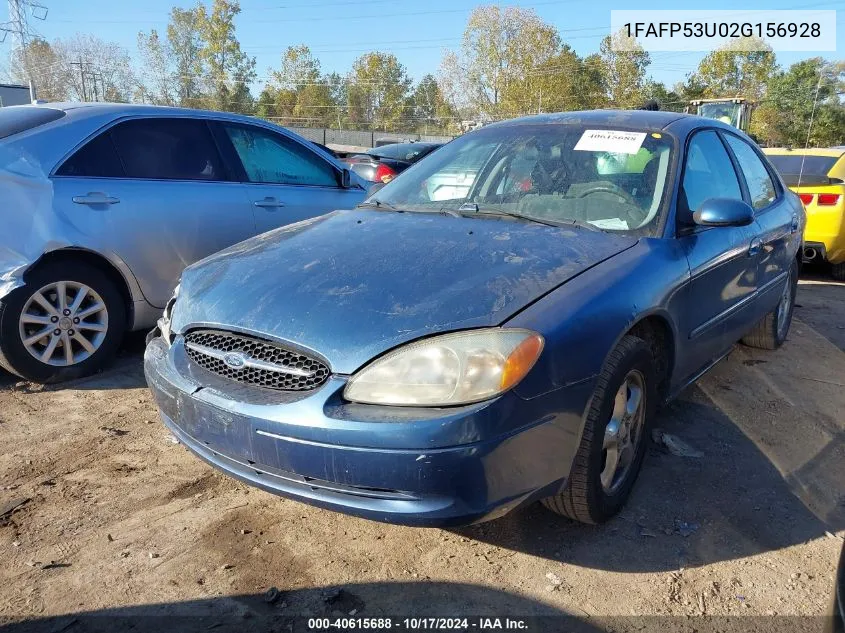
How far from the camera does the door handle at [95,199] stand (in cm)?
396

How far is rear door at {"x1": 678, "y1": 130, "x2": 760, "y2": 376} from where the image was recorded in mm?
3088

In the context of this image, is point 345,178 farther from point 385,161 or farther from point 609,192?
point 385,161

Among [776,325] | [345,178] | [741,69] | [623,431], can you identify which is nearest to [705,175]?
[623,431]

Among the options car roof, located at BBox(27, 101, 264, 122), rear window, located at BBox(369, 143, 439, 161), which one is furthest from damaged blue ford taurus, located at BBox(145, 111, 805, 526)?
rear window, located at BBox(369, 143, 439, 161)

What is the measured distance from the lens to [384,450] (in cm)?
201

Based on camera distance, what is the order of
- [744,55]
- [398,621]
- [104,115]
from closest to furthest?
[398,621], [104,115], [744,55]

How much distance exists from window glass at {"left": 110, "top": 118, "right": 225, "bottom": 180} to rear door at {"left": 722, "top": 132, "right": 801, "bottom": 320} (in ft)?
11.0

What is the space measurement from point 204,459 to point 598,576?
4.80ft

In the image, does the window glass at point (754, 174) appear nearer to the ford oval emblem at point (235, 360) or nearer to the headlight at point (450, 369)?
the headlight at point (450, 369)

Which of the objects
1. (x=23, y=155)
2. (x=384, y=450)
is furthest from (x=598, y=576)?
(x=23, y=155)

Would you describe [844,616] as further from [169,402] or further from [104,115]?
[104,115]

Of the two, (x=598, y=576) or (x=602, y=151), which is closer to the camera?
(x=598, y=576)

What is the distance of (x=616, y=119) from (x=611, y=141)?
0.27 metres

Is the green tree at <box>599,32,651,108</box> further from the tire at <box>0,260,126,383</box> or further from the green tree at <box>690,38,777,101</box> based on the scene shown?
the tire at <box>0,260,126,383</box>
